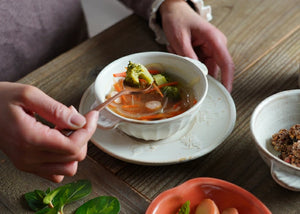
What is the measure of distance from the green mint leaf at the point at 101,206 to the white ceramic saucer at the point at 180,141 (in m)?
0.10

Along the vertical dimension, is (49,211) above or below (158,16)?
below

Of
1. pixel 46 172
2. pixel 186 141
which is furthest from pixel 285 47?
pixel 46 172

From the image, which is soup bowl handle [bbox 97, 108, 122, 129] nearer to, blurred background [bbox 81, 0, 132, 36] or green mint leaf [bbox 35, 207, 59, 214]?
green mint leaf [bbox 35, 207, 59, 214]

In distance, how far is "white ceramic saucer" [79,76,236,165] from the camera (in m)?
0.84

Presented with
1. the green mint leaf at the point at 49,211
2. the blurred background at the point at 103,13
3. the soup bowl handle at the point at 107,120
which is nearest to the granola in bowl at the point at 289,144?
the soup bowl handle at the point at 107,120

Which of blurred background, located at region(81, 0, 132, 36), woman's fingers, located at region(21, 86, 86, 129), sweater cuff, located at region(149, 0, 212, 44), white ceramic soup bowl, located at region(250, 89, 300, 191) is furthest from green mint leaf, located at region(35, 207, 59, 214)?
blurred background, located at region(81, 0, 132, 36)

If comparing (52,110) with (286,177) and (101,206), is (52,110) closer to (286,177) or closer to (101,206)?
(101,206)

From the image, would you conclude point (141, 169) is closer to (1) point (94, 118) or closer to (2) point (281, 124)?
(1) point (94, 118)

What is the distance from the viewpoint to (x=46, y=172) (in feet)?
2.53

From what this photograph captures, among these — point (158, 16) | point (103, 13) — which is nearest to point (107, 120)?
point (158, 16)

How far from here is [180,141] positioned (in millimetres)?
886

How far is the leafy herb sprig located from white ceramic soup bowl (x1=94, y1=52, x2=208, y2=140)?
153 millimetres

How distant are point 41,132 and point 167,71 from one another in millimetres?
411

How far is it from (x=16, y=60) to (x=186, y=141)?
2.50ft
